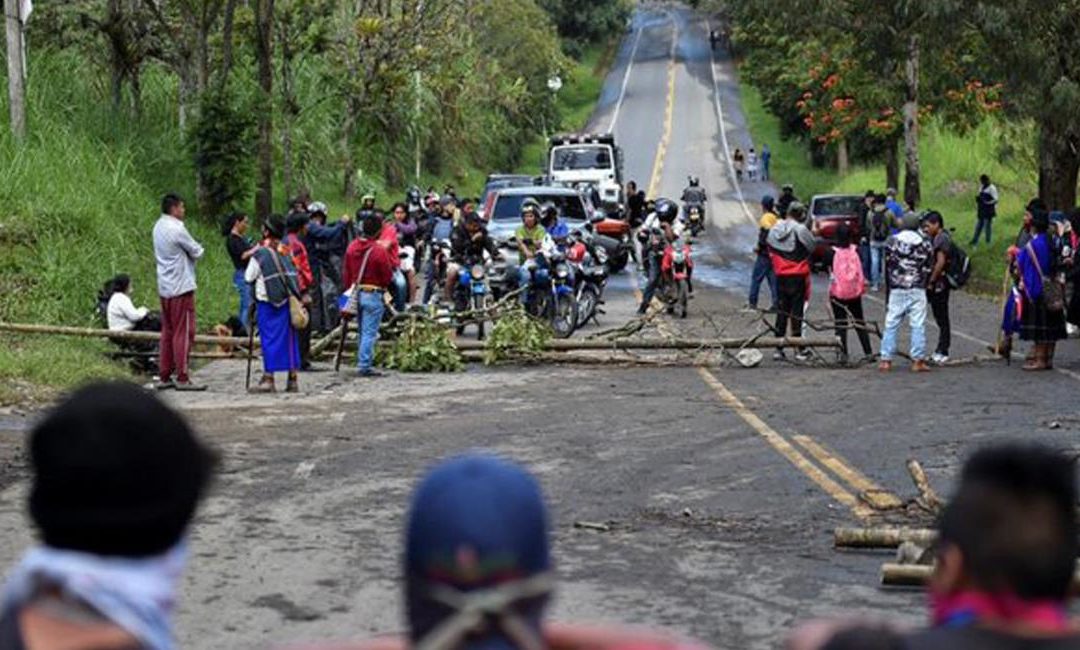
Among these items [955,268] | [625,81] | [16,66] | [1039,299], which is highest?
[625,81]

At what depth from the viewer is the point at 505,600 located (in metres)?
3.05

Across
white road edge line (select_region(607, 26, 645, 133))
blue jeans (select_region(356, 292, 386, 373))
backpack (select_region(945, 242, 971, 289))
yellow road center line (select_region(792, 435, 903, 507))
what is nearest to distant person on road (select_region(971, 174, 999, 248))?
backpack (select_region(945, 242, 971, 289))

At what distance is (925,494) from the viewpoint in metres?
11.7

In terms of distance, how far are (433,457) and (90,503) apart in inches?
440

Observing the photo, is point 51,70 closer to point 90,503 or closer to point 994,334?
point 994,334

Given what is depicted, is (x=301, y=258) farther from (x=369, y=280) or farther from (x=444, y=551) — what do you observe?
(x=444, y=551)

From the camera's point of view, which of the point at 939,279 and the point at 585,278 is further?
the point at 585,278

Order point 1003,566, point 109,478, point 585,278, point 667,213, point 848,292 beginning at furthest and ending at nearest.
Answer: point 667,213 → point 585,278 → point 848,292 → point 1003,566 → point 109,478

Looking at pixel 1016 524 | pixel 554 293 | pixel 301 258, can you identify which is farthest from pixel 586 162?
pixel 1016 524

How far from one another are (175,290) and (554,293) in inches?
292

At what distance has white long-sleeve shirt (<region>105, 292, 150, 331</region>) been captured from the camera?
2066 centimetres

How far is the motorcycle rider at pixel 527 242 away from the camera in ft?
82.2

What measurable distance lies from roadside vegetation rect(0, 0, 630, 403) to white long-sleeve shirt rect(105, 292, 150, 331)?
1.25 ft

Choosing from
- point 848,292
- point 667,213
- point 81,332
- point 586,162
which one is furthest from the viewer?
point 586,162
